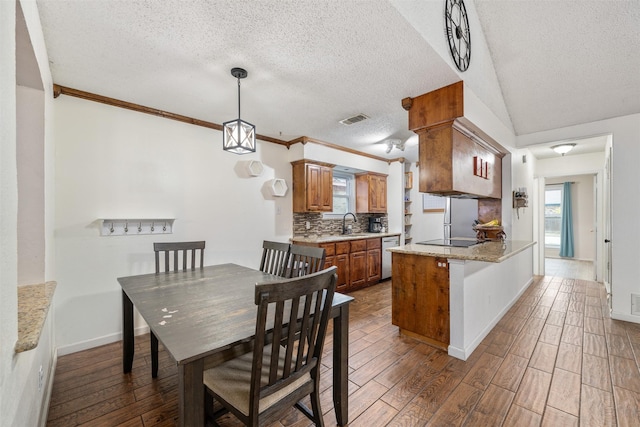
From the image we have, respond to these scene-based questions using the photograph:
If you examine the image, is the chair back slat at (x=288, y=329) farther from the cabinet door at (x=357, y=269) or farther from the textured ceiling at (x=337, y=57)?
the cabinet door at (x=357, y=269)

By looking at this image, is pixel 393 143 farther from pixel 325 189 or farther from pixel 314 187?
pixel 314 187

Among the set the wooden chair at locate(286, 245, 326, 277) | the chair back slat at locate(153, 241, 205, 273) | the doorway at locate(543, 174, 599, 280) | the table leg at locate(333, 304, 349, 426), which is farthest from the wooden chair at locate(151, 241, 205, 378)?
the doorway at locate(543, 174, 599, 280)

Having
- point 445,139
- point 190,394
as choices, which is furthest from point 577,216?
point 190,394

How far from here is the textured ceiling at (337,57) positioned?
172 cm

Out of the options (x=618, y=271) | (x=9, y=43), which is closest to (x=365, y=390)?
(x=9, y=43)

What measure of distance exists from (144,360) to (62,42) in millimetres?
2493

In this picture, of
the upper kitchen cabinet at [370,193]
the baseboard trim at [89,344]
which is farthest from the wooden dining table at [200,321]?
the upper kitchen cabinet at [370,193]

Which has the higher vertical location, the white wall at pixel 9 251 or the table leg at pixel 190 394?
the white wall at pixel 9 251

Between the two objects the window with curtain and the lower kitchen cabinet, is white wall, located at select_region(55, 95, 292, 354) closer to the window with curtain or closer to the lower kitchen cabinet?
the lower kitchen cabinet

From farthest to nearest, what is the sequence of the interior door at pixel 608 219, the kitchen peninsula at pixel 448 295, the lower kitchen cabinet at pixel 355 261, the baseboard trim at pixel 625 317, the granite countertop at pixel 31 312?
the lower kitchen cabinet at pixel 355 261, the interior door at pixel 608 219, the baseboard trim at pixel 625 317, the kitchen peninsula at pixel 448 295, the granite countertop at pixel 31 312

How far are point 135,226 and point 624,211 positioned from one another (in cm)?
546

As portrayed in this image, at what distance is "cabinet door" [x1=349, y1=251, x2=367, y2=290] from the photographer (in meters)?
4.36

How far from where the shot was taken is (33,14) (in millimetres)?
1513

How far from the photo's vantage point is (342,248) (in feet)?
13.9
